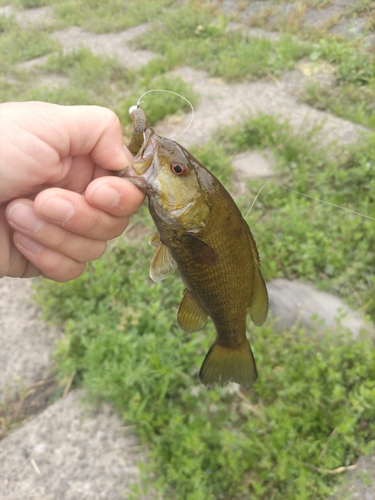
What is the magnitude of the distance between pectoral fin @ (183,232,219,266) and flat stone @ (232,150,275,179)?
8.63 feet

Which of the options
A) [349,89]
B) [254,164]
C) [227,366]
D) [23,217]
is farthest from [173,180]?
[349,89]

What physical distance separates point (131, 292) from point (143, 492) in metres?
1.36

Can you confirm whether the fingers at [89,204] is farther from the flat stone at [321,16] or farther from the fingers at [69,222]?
the flat stone at [321,16]

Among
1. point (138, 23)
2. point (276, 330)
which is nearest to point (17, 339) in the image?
point (276, 330)

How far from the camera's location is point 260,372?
2529mm

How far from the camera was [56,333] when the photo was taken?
117 inches

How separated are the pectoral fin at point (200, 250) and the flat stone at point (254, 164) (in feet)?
8.63

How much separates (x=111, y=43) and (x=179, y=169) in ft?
22.9

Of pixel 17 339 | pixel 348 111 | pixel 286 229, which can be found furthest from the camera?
pixel 348 111

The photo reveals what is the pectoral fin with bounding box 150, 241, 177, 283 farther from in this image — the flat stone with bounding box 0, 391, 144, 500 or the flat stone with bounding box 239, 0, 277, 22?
the flat stone with bounding box 239, 0, 277, 22

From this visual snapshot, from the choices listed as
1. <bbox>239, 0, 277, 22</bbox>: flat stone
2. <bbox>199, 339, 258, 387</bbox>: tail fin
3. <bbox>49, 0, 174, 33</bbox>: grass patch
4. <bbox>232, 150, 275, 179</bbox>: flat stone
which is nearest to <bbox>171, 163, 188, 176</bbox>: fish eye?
<bbox>199, 339, 258, 387</bbox>: tail fin

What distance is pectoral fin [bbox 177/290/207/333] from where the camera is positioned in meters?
1.74

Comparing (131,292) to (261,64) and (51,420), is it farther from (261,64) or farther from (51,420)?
(261,64)

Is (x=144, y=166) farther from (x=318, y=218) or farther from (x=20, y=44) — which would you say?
(x=20, y=44)
